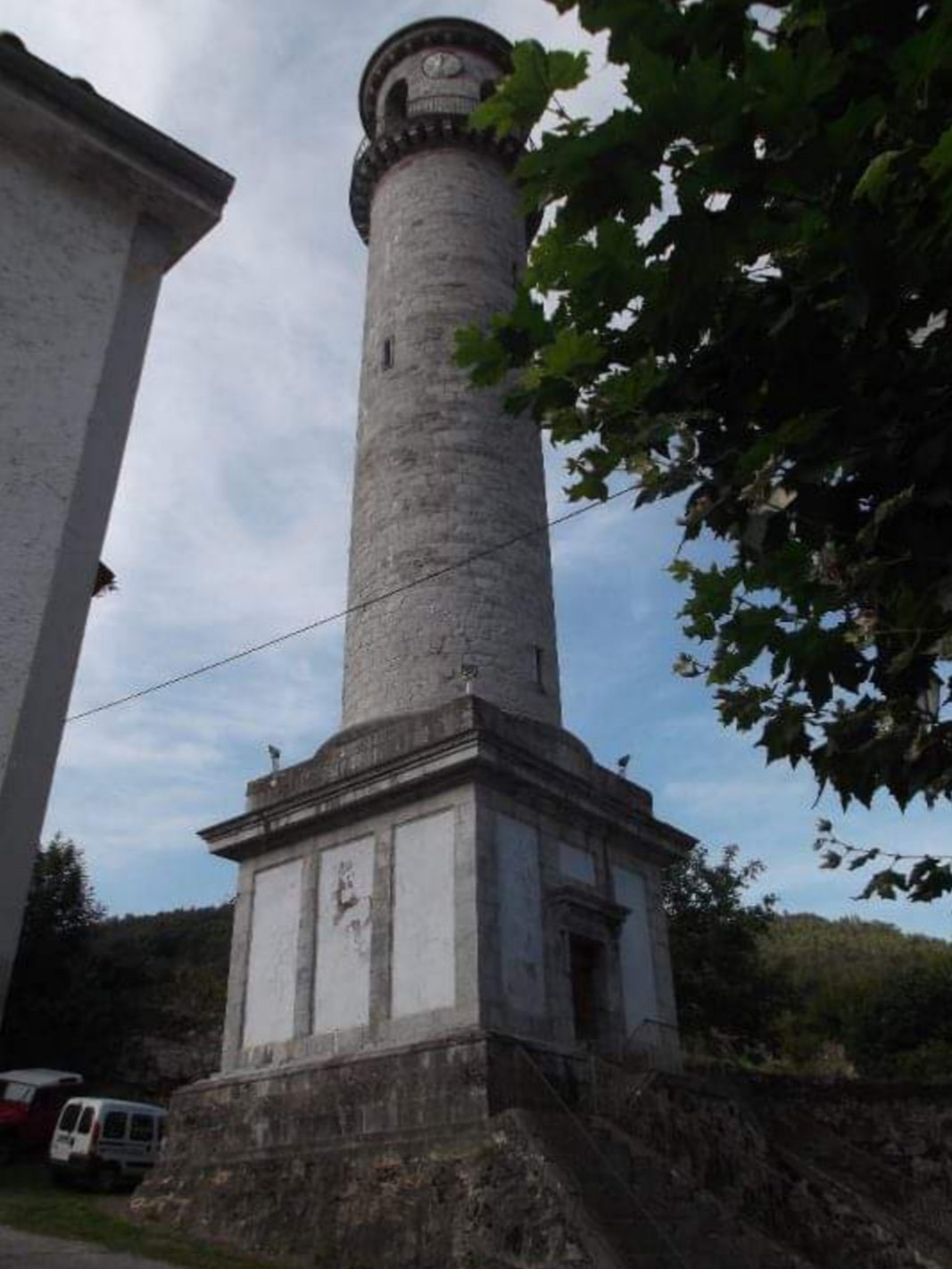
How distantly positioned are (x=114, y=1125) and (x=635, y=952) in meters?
8.75

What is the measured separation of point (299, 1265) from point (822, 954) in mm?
36749

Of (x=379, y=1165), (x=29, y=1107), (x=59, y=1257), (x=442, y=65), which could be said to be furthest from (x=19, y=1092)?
(x=442, y=65)

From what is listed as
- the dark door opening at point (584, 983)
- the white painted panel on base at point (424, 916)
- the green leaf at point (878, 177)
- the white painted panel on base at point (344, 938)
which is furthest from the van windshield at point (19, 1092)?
the green leaf at point (878, 177)

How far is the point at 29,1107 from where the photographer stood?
774 inches

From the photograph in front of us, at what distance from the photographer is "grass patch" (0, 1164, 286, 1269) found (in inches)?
443

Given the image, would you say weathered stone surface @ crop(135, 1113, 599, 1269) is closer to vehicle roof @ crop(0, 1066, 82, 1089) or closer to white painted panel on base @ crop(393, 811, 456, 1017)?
white painted panel on base @ crop(393, 811, 456, 1017)

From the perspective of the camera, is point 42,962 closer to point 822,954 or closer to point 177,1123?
point 177,1123

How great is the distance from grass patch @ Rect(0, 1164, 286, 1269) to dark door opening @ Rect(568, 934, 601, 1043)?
15.2 ft

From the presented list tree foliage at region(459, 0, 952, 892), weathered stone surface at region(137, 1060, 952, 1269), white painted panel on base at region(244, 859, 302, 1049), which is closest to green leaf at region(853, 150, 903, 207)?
tree foliage at region(459, 0, 952, 892)

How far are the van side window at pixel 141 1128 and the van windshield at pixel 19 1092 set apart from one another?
9.80 feet

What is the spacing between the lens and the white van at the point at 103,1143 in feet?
55.2

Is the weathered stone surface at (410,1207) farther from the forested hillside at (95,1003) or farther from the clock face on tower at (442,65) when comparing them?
the clock face on tower at (442,65)

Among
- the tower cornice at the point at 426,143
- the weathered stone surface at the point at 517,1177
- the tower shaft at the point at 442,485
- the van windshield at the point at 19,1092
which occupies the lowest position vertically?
the weathered stone surface at the point at 517,1177

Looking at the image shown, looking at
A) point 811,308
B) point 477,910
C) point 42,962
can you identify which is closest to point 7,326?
point 811,308
